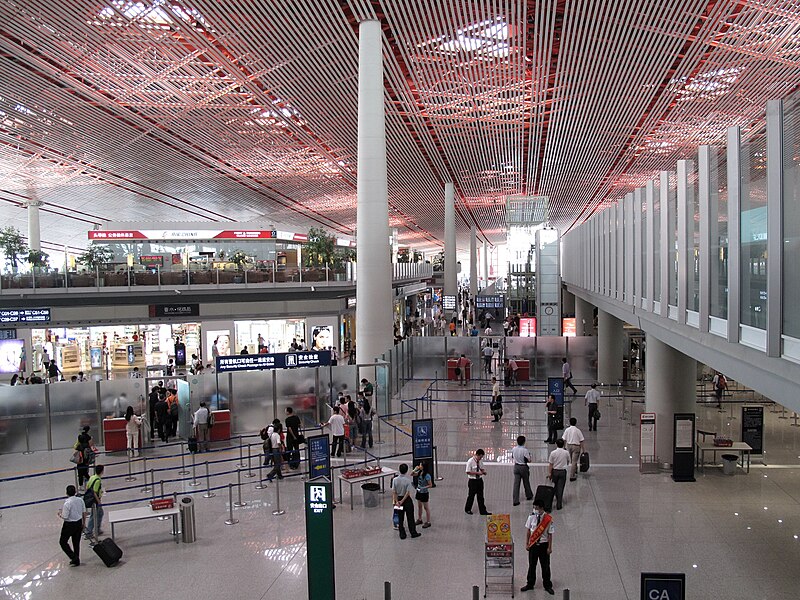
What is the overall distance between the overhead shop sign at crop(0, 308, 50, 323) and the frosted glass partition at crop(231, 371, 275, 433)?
43.1 feet

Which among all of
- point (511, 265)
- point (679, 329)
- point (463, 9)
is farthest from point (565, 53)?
point (511, 265)

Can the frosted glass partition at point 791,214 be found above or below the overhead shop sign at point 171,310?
above

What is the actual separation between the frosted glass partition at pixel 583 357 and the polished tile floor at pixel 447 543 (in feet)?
41.4

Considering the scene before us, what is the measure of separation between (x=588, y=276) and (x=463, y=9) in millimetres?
10400

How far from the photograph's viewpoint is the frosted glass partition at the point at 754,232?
6496mm

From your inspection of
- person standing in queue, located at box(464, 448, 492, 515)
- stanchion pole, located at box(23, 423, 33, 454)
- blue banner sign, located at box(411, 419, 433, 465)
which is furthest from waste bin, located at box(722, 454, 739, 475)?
stanchion pole, located at box(23, 423, 33, 454)

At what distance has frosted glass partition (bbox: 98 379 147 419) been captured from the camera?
1677 centimetres

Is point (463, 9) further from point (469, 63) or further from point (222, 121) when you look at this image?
point (222, 121)

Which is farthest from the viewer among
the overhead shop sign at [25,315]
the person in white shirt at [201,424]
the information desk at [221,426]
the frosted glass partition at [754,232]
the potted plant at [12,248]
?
the potted plant at [12,248]

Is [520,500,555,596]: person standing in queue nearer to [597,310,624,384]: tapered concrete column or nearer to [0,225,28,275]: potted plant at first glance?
[597,310,624,384]: tapered concrete column

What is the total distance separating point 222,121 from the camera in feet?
90.7

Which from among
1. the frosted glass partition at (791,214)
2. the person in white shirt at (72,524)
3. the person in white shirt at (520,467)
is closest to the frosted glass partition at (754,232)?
the frosted glass partition at (791,214)

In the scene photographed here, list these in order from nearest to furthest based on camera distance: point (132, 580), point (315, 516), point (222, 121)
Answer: point (315, 516)
point (132, 580)
point (222, 121)

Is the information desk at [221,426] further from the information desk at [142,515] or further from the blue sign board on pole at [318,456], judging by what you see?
the information desk at [142,515]
